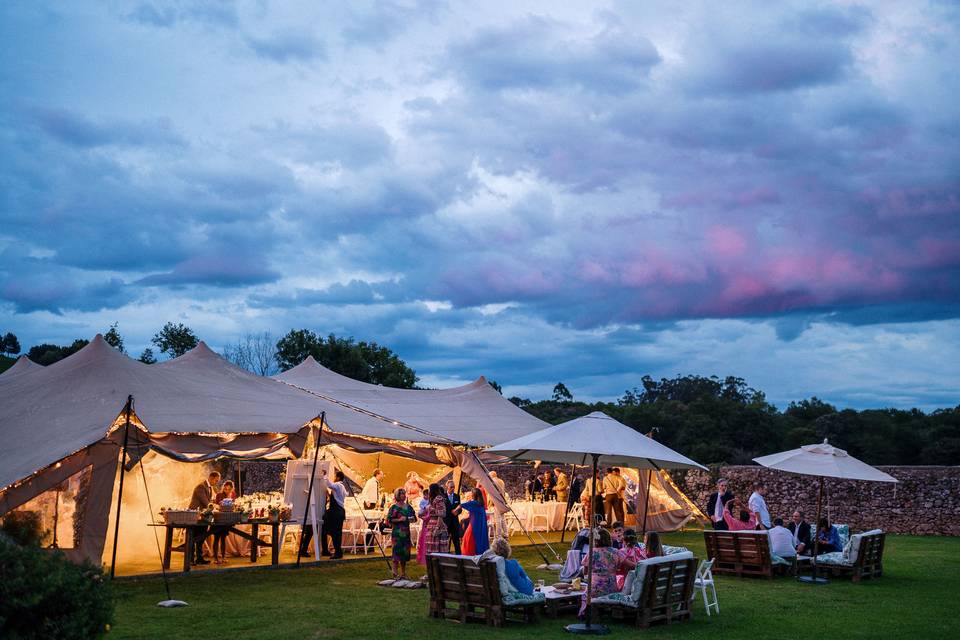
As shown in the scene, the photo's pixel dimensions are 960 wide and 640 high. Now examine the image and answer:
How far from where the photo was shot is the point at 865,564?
48.4 feet

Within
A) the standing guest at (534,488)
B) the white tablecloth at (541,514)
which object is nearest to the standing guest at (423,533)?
the white tablecloth at (541,514)

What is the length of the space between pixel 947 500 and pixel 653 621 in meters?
16.2

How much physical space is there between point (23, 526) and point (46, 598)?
26.4 ft

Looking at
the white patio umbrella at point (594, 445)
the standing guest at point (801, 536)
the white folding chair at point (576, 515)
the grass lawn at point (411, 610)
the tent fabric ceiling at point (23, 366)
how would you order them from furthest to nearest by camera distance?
the white folding chair at point (576, 515), the tent fabric ceiling at point (23, 366), the standing guest at point (801, 536), the white patio umbrella at point (594, 445), the grass lawn at point (411, 610)

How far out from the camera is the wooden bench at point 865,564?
14438mm

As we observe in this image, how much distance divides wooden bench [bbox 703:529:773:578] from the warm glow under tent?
4.91 metres

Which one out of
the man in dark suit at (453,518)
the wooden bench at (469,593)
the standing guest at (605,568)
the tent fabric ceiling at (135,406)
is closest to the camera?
the wooden bench at (469,593)

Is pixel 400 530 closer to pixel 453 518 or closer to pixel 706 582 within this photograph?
pixel 453 518

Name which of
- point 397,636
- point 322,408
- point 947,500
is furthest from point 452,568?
point 947,500

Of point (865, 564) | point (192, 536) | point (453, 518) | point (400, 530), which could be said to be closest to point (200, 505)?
point (192, 536)

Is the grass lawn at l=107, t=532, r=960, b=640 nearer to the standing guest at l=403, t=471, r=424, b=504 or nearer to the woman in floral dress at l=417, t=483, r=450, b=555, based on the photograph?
the woman in floral dress at l=417, t=483, r=450, b=555

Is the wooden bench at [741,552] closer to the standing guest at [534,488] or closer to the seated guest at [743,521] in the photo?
the seated guest at [743,521]

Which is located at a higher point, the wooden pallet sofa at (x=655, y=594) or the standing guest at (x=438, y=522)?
the standing guest at (x=438, y=522)

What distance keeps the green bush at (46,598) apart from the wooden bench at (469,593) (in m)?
4.47
